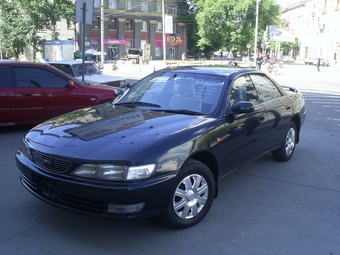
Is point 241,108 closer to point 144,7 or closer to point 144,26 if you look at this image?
point 144,7

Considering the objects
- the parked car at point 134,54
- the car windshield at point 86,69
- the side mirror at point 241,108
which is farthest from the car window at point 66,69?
the parked car at point 134,54

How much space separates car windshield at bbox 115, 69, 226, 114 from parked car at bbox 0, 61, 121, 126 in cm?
238

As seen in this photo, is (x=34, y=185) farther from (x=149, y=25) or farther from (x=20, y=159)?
(x=149, y=25)

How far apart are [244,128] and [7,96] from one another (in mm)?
5058

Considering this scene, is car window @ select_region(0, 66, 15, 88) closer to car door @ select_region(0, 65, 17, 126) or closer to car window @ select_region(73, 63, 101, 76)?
car door @ select_region(0, 65, 17, 126)

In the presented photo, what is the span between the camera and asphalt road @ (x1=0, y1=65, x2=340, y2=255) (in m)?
3.29

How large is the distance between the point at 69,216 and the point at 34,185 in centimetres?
56

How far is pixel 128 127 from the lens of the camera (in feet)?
12.2

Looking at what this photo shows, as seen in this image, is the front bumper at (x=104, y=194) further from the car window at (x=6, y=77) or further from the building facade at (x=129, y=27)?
the building facade at (x=129, y=27)

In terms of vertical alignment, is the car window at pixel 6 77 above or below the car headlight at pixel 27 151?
above

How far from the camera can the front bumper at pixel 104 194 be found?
10.1ft

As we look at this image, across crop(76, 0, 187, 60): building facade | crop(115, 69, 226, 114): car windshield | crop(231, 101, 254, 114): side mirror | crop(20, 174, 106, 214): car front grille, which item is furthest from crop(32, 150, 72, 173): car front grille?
crop(76, 0, 187, 60): building facade

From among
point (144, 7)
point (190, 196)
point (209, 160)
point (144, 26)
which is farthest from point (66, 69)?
point (144, 26)

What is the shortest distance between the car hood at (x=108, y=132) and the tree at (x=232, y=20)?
5454 cm
